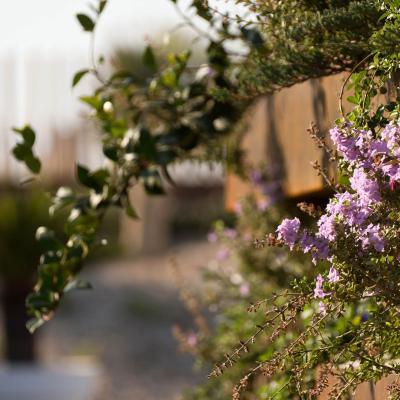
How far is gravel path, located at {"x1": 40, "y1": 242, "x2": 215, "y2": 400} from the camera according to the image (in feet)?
35.1

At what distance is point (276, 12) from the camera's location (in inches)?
100

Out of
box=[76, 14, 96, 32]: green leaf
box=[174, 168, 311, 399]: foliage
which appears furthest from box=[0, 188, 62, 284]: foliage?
box=[76, 14, 96, 32]: green leaf

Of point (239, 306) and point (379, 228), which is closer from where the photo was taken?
point (379, 228)

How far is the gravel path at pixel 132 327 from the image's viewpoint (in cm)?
1070

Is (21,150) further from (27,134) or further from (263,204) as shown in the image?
(263,204)

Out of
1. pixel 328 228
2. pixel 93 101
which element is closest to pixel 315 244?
pixel 328 228

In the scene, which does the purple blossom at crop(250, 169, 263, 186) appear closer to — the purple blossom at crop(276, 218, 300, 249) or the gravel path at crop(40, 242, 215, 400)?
the purple blossom at crop(276, 218, 300, 249)

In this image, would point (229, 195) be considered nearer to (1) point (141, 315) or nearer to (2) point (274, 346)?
(2) point (274, 346)

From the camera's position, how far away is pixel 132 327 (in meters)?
13.3

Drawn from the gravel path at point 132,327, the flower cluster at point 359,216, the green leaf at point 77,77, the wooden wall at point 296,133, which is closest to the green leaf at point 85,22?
the green leaf at point 77,77

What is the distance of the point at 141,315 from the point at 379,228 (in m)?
11.9

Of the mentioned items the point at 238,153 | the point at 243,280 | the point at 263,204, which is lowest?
the point at 243,280

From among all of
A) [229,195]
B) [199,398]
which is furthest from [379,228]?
[229,195]

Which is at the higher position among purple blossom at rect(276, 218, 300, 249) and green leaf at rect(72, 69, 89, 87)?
purple blossom at rect(276, 218, 300, 249)
